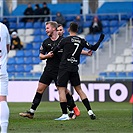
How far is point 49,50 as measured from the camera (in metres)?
14.3

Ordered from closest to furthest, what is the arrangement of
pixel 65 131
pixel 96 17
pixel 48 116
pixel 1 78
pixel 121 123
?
pixel 1 78
pixel 65 131
pixel 121 123
pixel 48 116
pixel 96 17

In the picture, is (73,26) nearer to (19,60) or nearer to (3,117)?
(3,117)

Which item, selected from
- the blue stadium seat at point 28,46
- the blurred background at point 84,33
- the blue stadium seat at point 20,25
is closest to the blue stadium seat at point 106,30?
the blurred background at point 84,33

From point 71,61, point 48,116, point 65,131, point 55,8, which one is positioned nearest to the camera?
point 65,131

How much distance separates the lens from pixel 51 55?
1384 cm

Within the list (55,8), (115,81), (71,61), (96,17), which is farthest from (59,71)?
(55,8)

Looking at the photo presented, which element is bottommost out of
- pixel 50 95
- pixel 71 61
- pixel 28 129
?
pixel 50 95

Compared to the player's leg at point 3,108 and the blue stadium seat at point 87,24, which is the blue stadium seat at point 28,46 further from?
the player's leg at point 3,108

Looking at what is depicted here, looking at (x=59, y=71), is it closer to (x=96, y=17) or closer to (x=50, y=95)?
(x=50, y=95)

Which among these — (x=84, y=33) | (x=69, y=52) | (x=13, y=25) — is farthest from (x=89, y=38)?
(x=69, y=52)

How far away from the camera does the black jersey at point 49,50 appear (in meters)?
14.2

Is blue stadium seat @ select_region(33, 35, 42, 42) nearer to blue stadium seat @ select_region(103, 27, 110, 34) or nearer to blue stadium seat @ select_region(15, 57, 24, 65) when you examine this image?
blue stadium seat @ select_region(15, 57, 24, 65)

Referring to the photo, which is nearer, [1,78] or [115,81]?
[1,78]

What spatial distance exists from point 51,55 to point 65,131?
3127 mm
